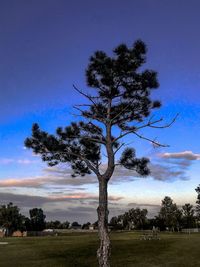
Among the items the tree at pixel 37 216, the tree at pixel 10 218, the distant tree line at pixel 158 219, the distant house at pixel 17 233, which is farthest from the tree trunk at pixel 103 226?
the tree at pixel 37 216

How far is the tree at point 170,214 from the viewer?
484ft

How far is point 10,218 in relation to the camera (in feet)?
459

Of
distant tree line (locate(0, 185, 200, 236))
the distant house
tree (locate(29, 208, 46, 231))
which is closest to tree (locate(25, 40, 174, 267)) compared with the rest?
distant tree line (locate(0, 185, 200, 236))

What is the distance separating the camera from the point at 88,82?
2239cm

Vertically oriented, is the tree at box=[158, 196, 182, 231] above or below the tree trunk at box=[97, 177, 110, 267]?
above

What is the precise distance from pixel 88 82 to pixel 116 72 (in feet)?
5.74

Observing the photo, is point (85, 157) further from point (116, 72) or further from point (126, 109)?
point (116, 72)

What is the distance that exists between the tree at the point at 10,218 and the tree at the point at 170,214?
2145 inches

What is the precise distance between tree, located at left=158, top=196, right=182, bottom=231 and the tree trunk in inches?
5204

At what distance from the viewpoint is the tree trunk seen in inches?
770

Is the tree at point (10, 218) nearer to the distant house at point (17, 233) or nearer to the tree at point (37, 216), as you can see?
the distant house at point (17, 233)

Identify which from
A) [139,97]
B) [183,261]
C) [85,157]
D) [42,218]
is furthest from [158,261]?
[42,218]

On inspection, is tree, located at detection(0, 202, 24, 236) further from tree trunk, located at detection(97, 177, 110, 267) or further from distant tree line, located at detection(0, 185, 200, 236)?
tree trunk, located at detection(97, 177, 110, 267)

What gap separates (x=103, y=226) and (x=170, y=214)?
135 m
